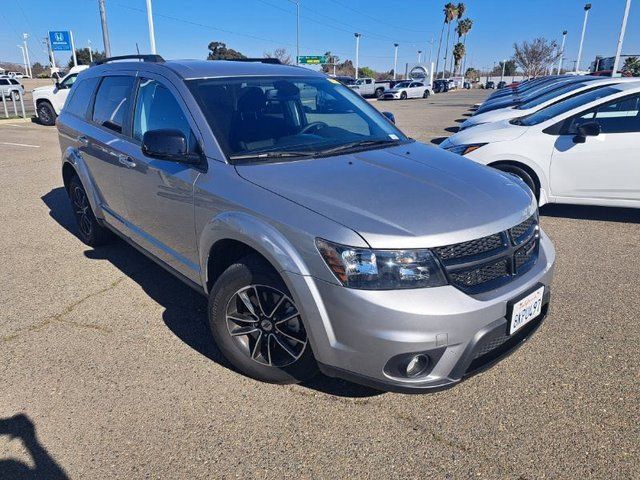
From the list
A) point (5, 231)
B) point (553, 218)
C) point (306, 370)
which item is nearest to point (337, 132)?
point (306, 370)

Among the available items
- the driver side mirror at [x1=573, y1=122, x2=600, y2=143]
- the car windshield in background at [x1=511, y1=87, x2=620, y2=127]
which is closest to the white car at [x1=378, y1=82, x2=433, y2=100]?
the car windshield in background at [x1=511, y1=87, x2=620, y2=127]

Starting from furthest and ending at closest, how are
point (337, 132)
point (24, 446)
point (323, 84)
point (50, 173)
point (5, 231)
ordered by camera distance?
point (50, 173) < point (5, 231) < point (323, 84) < point (337, 132) < point (24, 446)

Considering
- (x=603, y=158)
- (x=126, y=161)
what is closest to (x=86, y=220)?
(x=126, y=161)

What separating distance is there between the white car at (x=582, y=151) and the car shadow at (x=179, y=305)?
4040mm

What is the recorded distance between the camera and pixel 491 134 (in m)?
6.28

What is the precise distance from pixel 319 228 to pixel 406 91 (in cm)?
4192

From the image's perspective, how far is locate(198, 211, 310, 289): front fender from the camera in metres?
2.34

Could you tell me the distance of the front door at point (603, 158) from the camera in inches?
217

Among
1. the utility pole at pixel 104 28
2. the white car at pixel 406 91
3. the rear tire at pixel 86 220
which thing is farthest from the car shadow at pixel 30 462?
the white car at pixel 406 91

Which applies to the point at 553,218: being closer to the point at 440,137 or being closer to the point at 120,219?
the point at 120,219

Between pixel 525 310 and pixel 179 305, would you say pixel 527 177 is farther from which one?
pixel 179 305

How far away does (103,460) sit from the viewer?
2303 mm

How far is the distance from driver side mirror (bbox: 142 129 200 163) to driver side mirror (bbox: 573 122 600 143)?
4.66m

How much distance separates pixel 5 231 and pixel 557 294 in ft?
19.7
